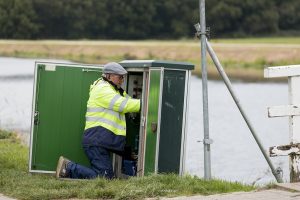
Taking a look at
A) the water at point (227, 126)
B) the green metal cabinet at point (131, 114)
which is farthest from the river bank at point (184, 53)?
the green metal cabinet at point (131, 114)

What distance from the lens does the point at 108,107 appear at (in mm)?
9953

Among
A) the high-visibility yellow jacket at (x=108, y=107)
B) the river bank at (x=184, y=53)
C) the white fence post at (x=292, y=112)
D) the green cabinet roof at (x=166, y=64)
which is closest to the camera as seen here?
the white fence post at (x=292, y=112)

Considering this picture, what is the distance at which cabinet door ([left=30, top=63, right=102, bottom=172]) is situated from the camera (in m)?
10.2

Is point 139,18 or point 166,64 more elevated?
point 139,18

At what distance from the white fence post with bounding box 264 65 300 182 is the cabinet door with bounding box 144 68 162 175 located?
1.74 m

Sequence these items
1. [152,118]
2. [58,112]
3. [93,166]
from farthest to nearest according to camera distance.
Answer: [58,112] → [93,166] → [152,118]

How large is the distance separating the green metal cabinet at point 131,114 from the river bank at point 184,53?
34405mm

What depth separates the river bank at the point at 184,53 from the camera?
53438 millimetres

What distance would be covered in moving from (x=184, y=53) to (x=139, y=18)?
45210mm

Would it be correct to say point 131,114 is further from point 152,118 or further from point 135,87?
point 152,118

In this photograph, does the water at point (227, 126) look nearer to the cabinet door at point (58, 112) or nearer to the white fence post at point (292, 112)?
the cabinet door at point (58, 112)

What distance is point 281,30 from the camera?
104 metres

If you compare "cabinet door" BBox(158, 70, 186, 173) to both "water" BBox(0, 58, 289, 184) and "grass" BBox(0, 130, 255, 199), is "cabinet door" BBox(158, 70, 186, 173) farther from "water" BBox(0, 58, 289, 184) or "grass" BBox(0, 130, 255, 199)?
"grass" BBox(0, 130, 255, 199)

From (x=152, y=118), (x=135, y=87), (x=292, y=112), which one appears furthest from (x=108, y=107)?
(x=292, y=112)
